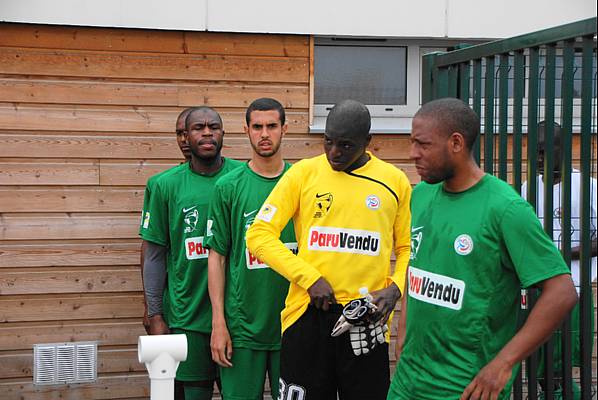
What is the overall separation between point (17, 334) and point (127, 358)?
2.61 feet

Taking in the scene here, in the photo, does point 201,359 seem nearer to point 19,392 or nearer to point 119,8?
point 19,392

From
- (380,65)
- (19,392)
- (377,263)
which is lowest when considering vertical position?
(19,392)

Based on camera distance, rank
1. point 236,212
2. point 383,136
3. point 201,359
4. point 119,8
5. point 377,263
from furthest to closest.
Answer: point 383,136 < point 119,8 < point 201,359 < point 236,212 < point 377,263

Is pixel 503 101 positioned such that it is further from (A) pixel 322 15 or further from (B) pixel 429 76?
(A) pixel 322 15

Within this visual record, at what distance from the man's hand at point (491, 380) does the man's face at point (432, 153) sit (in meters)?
0.73

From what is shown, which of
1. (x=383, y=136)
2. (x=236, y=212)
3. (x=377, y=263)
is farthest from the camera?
(x=383, y=136)

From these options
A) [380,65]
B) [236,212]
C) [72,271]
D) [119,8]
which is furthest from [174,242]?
[380,65]

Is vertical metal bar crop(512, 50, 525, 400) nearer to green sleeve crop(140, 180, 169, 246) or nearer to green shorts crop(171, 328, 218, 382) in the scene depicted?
green shorts crop(171, 328, 218, 382)

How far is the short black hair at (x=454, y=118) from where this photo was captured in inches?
156

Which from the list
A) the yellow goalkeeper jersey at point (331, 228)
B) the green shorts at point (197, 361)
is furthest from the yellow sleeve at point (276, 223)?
the green shorts at point (197, 361)

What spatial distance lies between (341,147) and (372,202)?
0.32 metres

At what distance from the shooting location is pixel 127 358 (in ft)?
24.7

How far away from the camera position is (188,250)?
6.22m

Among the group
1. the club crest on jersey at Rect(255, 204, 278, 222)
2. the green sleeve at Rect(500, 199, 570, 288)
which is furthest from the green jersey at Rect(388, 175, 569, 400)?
the club crest on jersey at Rect(255, 204, 278, 222)
